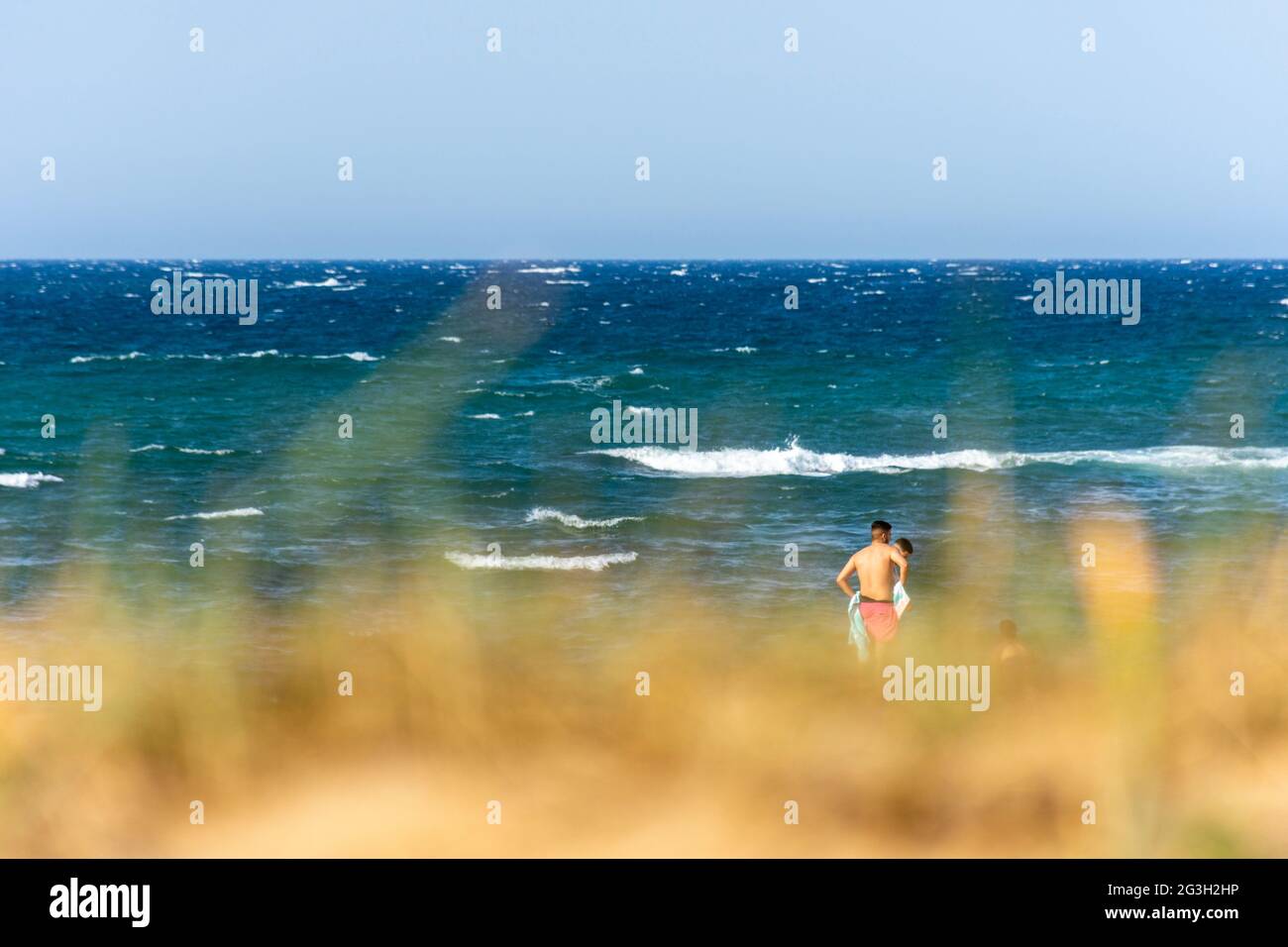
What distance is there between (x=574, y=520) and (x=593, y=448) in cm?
929

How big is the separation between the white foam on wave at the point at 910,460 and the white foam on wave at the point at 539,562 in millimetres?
8584

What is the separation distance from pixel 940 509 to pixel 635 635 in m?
11.2

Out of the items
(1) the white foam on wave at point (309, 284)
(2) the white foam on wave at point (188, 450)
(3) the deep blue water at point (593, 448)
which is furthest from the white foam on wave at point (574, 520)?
(1) the white foam on wave at point (309, 284)

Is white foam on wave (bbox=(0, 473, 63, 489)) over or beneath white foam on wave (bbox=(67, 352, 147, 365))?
beneath

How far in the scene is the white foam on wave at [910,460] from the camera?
1248 inches

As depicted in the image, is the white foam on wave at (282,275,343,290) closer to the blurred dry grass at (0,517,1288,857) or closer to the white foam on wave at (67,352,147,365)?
the white foam on wave at (67,352,147,365)

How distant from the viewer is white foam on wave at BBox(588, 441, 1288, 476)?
3170 centimetres

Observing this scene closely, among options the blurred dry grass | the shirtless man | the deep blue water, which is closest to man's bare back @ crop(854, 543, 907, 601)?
the shirtless man

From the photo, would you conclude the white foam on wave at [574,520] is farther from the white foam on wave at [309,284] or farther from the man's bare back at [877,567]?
the white foam on wave at [309,284]

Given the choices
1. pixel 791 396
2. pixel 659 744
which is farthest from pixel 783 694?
pixel 791 396

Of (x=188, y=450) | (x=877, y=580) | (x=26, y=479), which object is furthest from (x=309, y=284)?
(x=877, y=580)

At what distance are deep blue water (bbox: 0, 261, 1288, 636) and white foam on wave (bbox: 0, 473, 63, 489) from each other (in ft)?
0.43

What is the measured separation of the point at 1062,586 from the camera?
68.1ft
